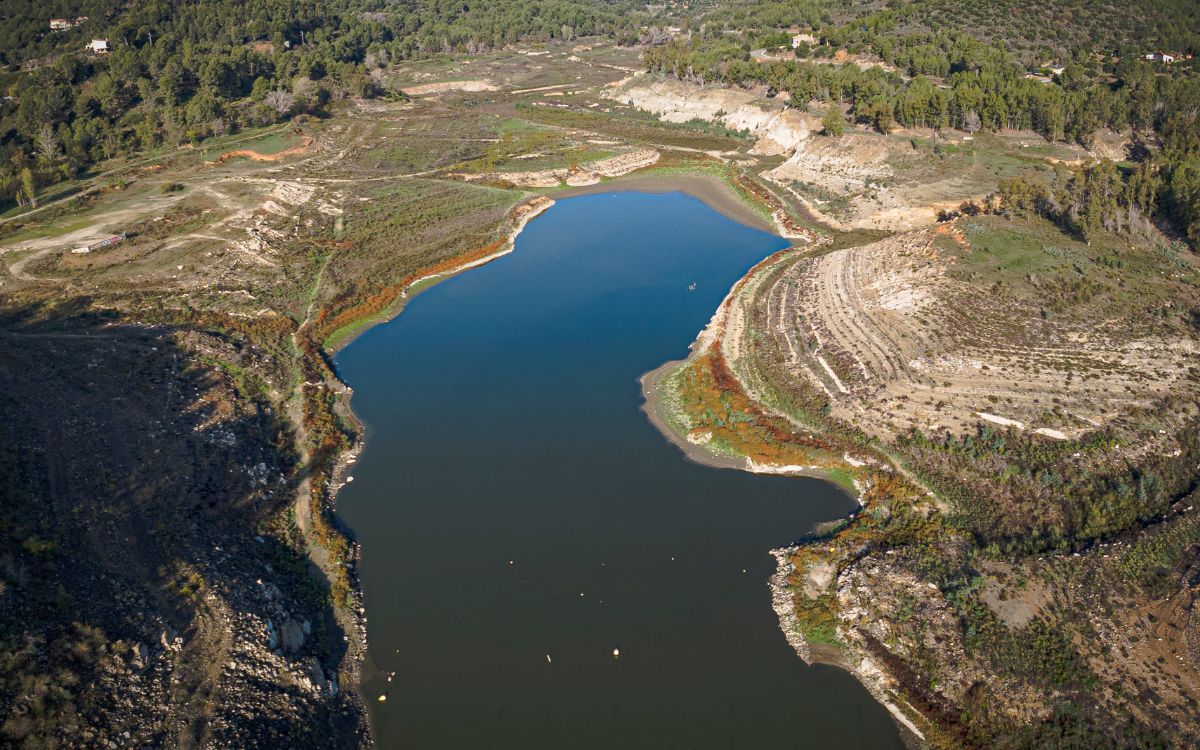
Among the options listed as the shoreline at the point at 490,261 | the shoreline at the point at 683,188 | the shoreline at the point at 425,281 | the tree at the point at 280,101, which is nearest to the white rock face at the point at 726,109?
the shoreline at the point at 683,188

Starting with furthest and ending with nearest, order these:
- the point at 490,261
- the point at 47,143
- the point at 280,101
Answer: the point at 280,101
the point at 47,143
the point at 490,261

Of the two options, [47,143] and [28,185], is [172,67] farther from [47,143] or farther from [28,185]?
[28,185]

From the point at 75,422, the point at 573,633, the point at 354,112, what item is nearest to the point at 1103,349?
the point at 573,633

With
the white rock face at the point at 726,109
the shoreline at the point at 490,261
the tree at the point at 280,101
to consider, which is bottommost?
the shoreline at the point at 490,261

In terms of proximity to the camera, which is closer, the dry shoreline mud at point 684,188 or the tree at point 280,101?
the dry shoreline mud at point 684,188

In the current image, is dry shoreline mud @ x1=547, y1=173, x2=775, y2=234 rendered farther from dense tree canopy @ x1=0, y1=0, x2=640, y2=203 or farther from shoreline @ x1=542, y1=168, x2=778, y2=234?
dense tree canopy @ x1=0, y1=0, x2=640, y2=203

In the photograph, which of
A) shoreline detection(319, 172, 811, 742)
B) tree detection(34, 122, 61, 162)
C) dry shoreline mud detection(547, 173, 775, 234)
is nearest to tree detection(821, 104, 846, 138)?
shoreline detection(319, 172, 811, 742)

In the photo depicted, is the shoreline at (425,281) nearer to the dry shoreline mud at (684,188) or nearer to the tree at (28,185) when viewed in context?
the dry shoreline mud at (684,188)

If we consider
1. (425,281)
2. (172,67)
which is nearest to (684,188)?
(425,281)

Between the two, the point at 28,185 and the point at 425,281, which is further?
the point at 28,185
